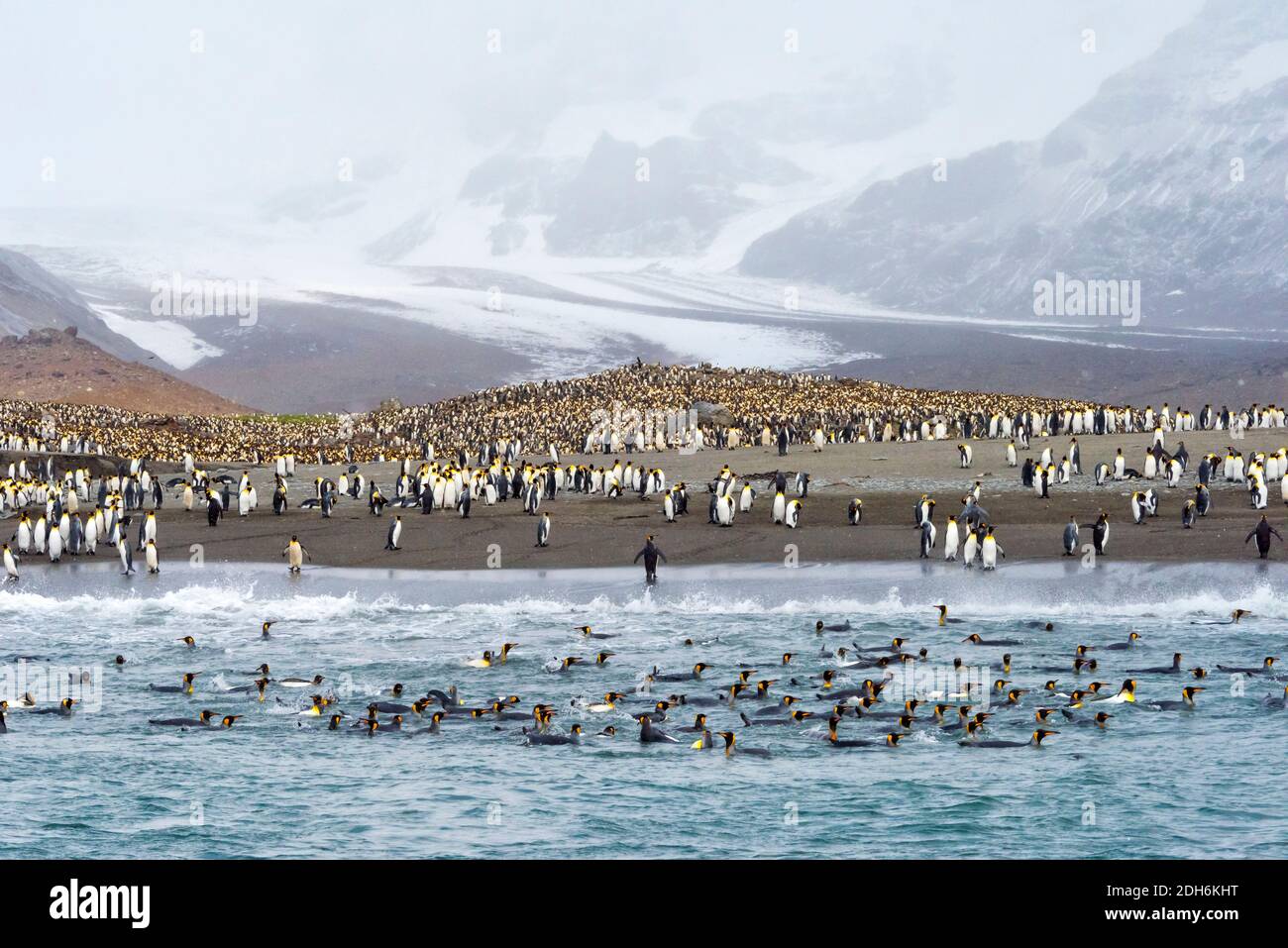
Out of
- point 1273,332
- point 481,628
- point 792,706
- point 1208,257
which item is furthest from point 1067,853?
point 1208,257

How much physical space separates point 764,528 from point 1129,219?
15345 cm

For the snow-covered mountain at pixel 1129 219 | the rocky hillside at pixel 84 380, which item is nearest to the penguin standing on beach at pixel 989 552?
the rocky hillside at pixel 84 380

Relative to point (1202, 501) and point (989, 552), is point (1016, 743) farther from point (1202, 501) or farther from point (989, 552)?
point (1202, 501)

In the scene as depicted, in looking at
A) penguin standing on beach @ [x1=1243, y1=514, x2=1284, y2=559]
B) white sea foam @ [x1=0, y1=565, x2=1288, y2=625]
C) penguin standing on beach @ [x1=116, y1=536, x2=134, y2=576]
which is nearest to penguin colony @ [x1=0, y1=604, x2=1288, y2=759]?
white sea foam @ [x1=0, y1=565, x2=1288, y2=625]

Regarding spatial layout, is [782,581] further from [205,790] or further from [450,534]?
[205,790]

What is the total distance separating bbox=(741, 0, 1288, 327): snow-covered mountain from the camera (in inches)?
6186

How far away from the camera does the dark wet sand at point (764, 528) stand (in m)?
22.5

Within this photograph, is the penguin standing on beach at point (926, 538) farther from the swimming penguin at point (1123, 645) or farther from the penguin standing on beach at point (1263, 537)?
the swimming penguin at point (1123, 645)

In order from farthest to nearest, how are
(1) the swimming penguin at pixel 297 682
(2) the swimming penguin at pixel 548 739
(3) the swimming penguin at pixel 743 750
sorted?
(1) the swimming penguin at pixel 297 682 < (2) the swimming penguin at pixel 548 739 < (3) the swimming penguin at pixel 743 750

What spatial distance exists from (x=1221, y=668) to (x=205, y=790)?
961cm

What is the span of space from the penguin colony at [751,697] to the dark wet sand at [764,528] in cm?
586

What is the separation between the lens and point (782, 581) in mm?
20781

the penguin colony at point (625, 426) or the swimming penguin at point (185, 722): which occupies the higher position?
the penguin colony at point (625, 426)

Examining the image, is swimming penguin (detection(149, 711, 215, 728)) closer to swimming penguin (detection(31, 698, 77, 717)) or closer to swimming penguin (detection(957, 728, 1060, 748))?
swimming penguin (detection(31, 698, 77, 717))
